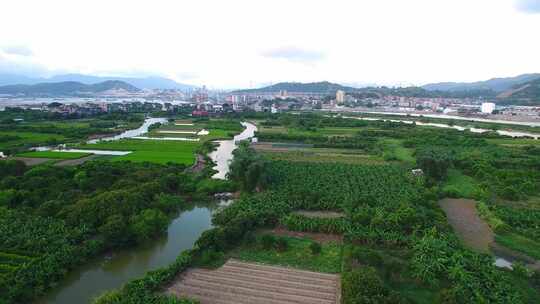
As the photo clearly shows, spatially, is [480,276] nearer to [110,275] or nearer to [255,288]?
[255,288]

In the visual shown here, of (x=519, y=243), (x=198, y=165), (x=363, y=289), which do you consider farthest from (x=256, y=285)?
(x=198, y=165)

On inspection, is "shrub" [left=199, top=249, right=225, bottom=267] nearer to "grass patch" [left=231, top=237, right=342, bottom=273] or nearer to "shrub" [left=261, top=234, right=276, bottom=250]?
"grass patch" [left=231, top=237, right=342, bottom=273]

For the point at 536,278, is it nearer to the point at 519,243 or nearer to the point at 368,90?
the point at 519,243

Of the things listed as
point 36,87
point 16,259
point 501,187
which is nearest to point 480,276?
point 501,187

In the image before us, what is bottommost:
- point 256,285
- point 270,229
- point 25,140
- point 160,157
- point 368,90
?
point 256,285

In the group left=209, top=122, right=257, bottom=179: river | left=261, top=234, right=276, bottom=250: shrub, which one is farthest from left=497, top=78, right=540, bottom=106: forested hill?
left=261, top=234, right=276, bottom=250: shrub

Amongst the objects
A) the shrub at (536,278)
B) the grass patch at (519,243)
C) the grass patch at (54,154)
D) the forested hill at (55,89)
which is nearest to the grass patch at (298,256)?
the shrub at (536,278)

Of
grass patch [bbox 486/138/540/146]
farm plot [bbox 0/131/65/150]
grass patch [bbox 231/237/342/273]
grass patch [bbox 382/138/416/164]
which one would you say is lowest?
grass patch [bbox 231/237/342/273]
